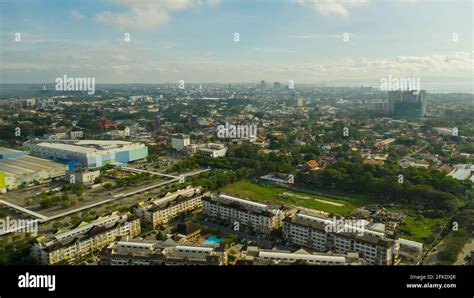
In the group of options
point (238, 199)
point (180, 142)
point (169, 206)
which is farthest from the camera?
point (180, 142)

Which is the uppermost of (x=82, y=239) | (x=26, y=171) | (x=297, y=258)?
(x=26, y=171)

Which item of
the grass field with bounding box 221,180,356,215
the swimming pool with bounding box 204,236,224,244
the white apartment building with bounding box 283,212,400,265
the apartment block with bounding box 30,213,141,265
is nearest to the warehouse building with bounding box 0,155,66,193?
the apartment block with bounding box 30,213,141,265

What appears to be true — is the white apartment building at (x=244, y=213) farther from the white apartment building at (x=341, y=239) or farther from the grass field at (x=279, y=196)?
the grass field at (x=279, y=196)

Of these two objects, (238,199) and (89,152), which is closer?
(238,199)

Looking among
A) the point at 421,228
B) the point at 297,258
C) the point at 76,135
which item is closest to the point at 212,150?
the point at 76,135

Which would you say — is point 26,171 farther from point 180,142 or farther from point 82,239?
point 180,142

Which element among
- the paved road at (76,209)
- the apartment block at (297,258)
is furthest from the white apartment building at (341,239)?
the paved road at (76,209)

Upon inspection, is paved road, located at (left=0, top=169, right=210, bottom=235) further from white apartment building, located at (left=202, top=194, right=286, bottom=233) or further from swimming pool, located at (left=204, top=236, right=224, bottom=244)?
swimming pool, located at (left=204, top=236, right=224, bottom=244)
